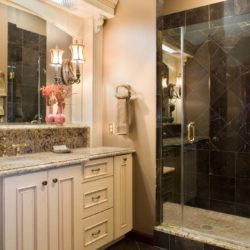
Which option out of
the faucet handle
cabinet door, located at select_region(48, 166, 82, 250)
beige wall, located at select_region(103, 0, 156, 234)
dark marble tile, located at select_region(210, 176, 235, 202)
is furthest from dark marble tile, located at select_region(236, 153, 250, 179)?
the faucet handle

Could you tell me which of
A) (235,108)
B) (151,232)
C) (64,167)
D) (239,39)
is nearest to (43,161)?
(64,167)

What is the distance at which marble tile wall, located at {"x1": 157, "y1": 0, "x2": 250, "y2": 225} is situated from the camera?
10.3 ft

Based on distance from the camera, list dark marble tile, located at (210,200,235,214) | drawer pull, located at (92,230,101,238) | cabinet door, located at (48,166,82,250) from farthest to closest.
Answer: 1. dark marble tile, located at (210,200,235,214)
2. drawer pull, located at (92,230,101,238)
3. cabinet door, located at (48,166,82,250)

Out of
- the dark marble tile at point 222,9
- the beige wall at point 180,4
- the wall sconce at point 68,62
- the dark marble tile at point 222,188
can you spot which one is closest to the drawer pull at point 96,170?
the wall sconce at point 68,62

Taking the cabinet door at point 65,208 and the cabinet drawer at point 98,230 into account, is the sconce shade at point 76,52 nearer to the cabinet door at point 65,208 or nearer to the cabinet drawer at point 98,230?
the cabinet door at point 65,208

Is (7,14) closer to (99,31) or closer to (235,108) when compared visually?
(99,31)

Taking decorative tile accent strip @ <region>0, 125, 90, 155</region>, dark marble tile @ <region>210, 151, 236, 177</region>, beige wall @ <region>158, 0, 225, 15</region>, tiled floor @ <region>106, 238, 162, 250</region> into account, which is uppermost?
beige wall @ <region>158, 0, 225, 15</region>

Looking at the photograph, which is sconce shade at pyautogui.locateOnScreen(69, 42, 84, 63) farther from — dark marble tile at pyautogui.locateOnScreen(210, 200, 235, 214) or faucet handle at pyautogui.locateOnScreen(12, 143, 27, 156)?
dark marble tile at pyautogui.locateOnScreen(210, 200, 235, 214)

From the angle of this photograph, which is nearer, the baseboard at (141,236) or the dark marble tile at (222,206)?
the baseboard at (141,236)

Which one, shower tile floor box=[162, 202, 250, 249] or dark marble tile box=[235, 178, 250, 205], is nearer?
shower tile floor box=[162, 202, 250, 249]

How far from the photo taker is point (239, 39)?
322 centimetres

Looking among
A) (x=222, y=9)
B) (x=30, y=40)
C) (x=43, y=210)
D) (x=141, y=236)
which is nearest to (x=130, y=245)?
(x=141, y=236)

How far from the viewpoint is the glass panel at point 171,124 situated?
9.36 ft

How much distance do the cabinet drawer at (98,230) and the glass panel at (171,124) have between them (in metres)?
0.59
